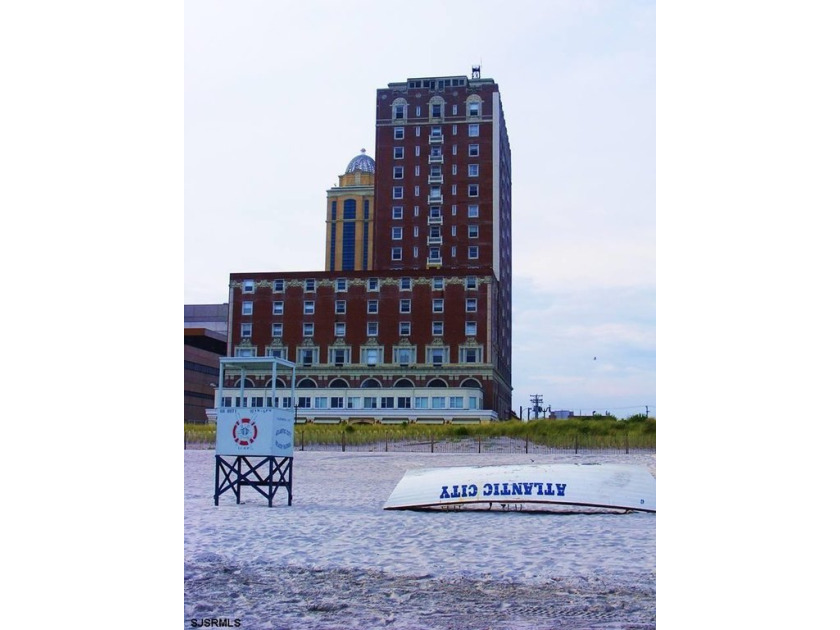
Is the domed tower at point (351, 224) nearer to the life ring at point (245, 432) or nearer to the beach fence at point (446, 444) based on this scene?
the beach fence at point (446, 444)

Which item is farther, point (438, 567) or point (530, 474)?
point (530, 474)

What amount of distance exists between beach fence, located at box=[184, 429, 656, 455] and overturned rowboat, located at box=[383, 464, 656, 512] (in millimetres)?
17302

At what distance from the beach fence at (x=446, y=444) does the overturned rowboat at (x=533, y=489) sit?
56.8 feet

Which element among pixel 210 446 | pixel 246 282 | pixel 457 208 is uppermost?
pixel 457 208

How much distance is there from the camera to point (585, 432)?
36.3 metres

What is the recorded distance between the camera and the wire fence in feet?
111

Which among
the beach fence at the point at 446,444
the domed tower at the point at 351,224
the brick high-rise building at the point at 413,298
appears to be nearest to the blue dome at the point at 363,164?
the domed tower at the point at 351,224

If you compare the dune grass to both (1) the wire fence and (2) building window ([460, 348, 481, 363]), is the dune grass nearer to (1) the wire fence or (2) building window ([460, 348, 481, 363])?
(1) the wire fence

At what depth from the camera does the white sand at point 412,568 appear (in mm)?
9398

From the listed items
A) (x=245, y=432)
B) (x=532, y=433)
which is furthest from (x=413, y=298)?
(x=245, y=432)

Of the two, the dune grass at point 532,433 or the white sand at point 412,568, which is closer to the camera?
the white sand at point 412,568

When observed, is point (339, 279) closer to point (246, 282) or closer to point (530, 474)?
point (246, 282)

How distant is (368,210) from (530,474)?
82856 millimetres

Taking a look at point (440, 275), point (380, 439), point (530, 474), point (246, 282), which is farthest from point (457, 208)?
point (530, 474)
